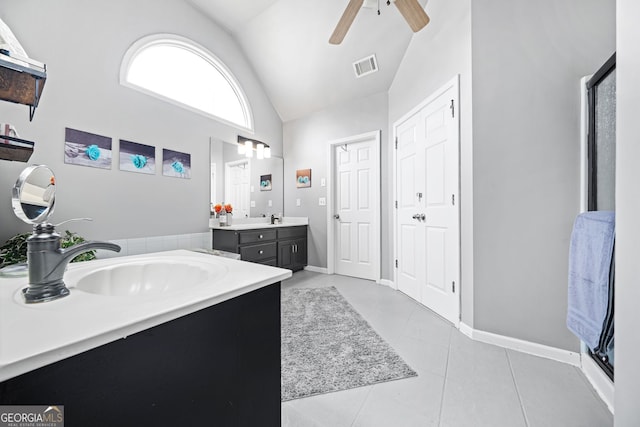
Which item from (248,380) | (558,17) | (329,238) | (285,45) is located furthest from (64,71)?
(558,17)

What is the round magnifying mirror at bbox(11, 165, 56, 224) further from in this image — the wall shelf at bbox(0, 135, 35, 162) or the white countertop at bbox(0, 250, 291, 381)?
the wall shelf at bbox(0, 135, 35, 162)

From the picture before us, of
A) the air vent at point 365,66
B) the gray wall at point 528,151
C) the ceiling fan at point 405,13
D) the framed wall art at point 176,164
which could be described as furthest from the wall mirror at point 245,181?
the gray wall at point 528,151

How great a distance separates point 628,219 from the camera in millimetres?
727

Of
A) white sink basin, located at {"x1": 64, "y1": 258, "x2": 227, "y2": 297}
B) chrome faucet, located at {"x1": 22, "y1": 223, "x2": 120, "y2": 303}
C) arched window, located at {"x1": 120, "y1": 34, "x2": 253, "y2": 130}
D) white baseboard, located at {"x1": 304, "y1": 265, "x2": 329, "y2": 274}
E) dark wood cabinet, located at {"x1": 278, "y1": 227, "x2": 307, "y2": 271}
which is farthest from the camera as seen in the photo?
white baseboard, located at {"x1": 304, "y1": 265, "x2": 329, "y2": 274}

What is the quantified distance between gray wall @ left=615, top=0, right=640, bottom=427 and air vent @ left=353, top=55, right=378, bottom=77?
260 centimetres

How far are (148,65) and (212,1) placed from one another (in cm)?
105

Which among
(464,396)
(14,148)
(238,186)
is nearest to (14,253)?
(14,148)

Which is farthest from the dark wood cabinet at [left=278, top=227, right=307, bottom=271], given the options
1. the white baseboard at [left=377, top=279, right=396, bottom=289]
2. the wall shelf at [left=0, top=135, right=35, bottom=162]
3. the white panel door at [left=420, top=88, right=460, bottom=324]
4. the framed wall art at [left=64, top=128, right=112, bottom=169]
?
the wall shelf at [left=0, top=135, right=35, bottom=162]

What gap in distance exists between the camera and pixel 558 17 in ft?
5.26

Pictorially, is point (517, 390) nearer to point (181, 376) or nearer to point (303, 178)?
point (181, 376)

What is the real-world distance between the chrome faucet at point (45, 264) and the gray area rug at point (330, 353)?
1147 millimetres

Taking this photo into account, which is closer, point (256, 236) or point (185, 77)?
point (185, 77)

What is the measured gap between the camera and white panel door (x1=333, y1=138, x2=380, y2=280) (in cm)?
341

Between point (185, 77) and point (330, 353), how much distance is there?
313cm
